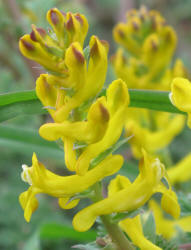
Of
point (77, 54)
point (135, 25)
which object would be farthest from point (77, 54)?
point (135, 25)

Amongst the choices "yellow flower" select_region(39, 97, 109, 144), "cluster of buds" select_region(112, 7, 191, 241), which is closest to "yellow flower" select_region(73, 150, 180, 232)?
"yellow flower" select_region(39, 97, 109, 144)

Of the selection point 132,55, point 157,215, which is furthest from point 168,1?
point 157,215

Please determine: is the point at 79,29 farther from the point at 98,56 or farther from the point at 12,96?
the point at 12,96

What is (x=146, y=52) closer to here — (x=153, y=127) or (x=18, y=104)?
(x=153, y=127)

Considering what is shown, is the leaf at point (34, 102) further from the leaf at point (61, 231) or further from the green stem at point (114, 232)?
the leaf at point (61, 231)

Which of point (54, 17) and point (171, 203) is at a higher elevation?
point (54, 17)

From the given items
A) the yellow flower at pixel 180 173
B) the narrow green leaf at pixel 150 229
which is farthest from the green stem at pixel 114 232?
the yellow flower at pixel 180 173

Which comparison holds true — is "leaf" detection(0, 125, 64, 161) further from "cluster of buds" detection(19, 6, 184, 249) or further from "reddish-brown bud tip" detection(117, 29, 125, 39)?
"reddish-brown bud tip" detection(117, 29, 125, 39)
